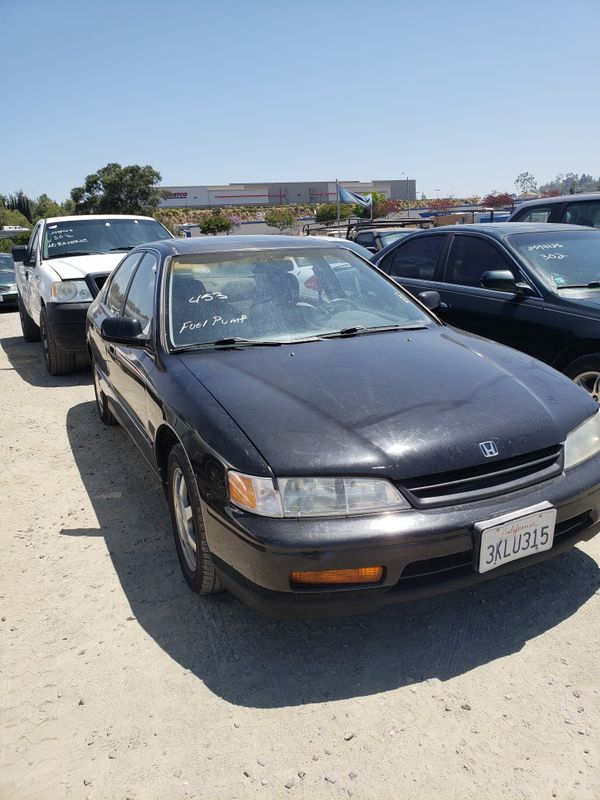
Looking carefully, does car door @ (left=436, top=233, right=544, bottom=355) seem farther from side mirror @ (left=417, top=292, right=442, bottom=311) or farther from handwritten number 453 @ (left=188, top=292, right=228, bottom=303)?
handwritten number 453 @ (left=188, top=292, right=228, bottom=303)

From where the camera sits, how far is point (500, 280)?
4.75m

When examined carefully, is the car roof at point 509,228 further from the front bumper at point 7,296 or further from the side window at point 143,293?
the front bumper at point 7,296

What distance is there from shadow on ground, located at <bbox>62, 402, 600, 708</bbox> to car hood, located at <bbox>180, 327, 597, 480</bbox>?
0.74m

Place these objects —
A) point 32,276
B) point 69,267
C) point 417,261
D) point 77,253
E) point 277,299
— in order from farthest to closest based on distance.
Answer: point 32,276 < point 77,253 < point 69,267 < point 417,261 < point 277,299

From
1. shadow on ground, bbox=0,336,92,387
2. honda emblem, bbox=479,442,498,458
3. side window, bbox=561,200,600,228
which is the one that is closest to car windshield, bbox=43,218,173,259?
shadow on ground, bbox=0,336,92,387

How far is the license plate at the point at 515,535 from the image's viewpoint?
2.25 m

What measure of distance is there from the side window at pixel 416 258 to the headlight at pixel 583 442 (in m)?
3.30

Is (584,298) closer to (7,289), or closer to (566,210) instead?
(566,210)

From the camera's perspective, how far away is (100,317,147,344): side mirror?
131 inches

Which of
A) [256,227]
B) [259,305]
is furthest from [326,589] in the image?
[256,227]

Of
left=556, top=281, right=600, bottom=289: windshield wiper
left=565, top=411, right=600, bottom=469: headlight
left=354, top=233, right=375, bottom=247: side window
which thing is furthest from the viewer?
left=354, top=233, right=375, bottom=247: side window

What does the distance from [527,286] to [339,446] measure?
309cm

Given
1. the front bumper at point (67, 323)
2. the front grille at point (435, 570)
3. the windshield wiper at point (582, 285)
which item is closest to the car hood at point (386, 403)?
the front grille at point (435, 570)

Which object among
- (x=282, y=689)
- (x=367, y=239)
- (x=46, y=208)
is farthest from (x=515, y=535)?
(x=46, y=208)
